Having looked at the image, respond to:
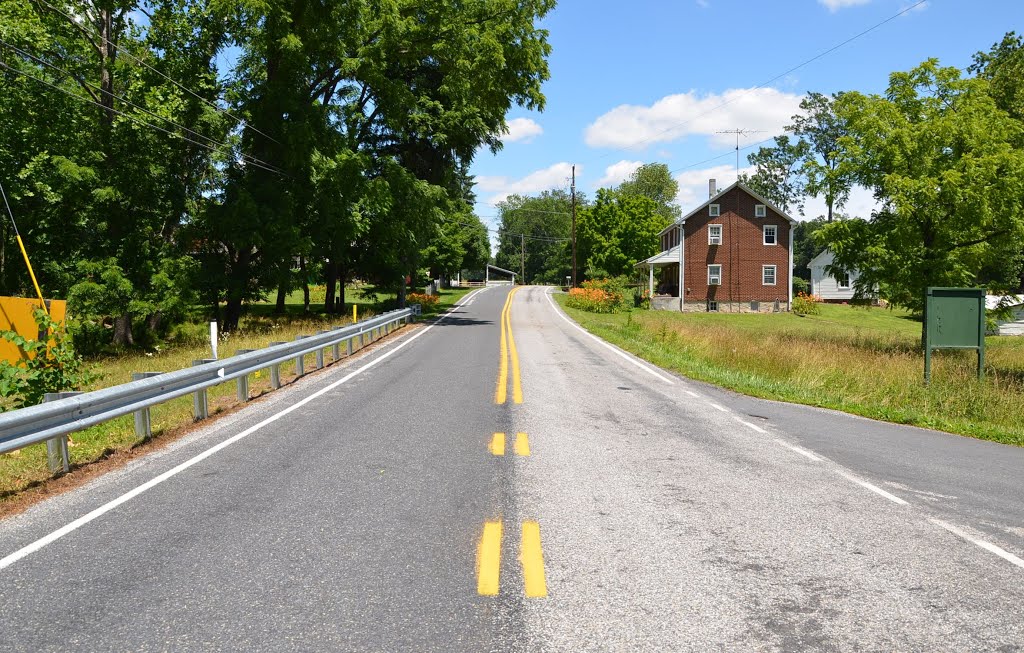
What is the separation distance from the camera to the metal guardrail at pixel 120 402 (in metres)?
6.43

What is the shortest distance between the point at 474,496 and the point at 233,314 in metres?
25.5

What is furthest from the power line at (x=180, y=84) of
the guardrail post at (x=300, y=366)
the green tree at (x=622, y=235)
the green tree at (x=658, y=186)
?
the green tree at (x=658, y=186)

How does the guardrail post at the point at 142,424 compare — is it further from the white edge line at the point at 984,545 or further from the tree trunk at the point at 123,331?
the tree trunk at the point at 123,331

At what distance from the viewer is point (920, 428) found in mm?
11102

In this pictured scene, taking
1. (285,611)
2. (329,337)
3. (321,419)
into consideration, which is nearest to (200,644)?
(285,611)

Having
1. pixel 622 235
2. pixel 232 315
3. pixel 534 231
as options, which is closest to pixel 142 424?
pixel 232 315

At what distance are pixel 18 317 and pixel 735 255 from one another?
50265mm

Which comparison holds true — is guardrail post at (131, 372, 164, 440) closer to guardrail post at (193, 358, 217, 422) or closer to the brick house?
guardrail post at (193, 358, 217, 422)

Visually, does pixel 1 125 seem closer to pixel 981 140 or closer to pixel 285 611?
Result: pixel 285 611

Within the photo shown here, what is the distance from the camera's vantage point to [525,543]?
16.5 feet

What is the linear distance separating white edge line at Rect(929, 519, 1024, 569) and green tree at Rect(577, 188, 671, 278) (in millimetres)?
71395

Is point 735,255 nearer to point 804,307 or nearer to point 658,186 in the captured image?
point 804,307

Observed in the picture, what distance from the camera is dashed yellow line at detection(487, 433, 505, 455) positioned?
316 inches

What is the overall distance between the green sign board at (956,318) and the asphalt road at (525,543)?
6.05 meters
